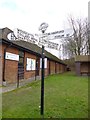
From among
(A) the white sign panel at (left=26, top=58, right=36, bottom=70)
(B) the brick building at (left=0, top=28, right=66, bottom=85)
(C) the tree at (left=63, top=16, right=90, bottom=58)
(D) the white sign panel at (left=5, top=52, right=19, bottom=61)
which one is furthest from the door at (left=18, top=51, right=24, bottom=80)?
(C) the tree at (left=63, top=16, right=90, bottom=58)

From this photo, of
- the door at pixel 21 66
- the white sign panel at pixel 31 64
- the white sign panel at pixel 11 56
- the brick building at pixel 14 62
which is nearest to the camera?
the brick building at pixel 14 62

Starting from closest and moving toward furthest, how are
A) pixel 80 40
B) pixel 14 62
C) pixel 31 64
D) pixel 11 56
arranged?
1. pixel 11 56
2. pixel 14 62
3. pixel 31 64
4. pixel 80 40

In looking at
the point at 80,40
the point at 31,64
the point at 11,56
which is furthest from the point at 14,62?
the point at 80,40

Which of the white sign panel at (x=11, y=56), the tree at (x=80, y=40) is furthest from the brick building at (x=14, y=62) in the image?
the tree at (x=80, y=40)

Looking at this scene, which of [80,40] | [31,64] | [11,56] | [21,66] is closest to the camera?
[11,56]

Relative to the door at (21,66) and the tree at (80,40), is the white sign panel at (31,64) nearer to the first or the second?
the door at (21,66)

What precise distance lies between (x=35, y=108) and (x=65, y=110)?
98 centimetres

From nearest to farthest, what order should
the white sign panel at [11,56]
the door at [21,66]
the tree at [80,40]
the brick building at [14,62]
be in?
the brick building at [14,62] → the white sign panel at [11,56] → the door at [21,66] → the tree at [80,40]

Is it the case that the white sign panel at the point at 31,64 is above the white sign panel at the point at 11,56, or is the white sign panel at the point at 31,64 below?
below

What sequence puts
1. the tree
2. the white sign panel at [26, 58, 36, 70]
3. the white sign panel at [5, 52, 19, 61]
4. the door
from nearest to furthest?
1. the white sign panel at [5, 52, 19, 61]
2. the door
3. the white sign panel at [26, 58, 36, 70]
4. the tree

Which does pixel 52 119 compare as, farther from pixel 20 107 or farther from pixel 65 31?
pixel 65 31

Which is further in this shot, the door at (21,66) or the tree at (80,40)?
the tree at (80,40)

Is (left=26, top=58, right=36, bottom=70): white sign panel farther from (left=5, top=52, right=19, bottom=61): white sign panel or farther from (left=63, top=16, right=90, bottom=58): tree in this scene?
(left=63, top=16, right=90, bottom=58): tree

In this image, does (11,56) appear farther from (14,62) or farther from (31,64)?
(31,64)
